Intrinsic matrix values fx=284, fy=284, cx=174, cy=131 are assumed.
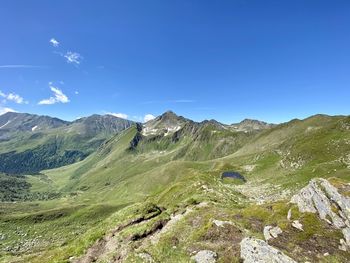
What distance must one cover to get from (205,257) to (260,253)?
540 centimetres

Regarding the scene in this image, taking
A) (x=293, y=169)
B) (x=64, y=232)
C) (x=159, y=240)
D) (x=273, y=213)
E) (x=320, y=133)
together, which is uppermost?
(x=320, y=133)

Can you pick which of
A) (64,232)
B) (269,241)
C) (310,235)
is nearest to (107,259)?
(269,241)

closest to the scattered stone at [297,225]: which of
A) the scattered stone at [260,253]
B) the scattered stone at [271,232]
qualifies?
the scattered stone at [271,232]

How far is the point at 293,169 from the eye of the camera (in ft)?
434

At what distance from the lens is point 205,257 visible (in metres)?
27.6

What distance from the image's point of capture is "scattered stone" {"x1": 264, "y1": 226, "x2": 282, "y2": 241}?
3095 cm

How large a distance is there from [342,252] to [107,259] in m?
23.5

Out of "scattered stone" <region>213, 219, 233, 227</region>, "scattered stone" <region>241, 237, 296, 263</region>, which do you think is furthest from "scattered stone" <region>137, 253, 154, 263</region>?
"scattered stone" <region>213, 219, 233, 227</region>

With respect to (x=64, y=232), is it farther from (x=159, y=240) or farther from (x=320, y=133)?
(x=320, y=133)

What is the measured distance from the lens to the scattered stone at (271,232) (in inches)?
1218

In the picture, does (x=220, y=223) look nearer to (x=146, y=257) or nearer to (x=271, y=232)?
(x=271, y=232)

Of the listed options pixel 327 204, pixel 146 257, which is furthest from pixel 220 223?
pixel 327 204

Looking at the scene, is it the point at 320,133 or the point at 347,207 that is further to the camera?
the point at 320,133

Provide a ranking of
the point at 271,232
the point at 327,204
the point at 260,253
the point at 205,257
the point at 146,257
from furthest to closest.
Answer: the point at 327,204 < the point at 271,232 < the point at 146,257 < the point at 205,257 < the point at 260,253
